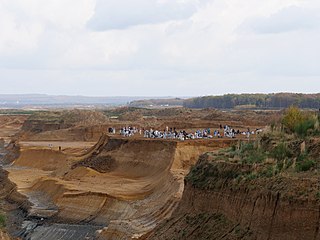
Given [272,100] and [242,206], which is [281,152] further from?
[272,100]

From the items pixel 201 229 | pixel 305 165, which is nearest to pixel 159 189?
pixel 201 229

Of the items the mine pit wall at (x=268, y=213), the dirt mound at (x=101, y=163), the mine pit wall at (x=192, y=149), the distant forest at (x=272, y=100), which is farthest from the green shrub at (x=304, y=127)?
the distant forest at (x=272, y=100)

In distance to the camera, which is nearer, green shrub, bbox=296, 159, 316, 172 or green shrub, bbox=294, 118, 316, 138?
green shrub, bbox=296, 159, 316, 172

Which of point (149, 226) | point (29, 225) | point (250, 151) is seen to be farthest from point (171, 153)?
point (250, 151)

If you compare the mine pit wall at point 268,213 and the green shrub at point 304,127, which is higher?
the green shrub at point 304,127

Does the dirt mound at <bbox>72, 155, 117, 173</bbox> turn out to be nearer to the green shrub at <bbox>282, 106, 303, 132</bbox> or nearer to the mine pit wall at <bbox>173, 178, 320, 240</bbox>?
the green shrub at <bbox>282, 106, 303, 132</bbox>

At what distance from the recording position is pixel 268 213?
21.6m

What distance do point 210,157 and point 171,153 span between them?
30620 mm

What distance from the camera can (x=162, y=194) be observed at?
49.0 m

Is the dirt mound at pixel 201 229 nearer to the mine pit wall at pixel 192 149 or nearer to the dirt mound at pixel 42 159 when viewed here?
the mine pit wall at pixel 192 149

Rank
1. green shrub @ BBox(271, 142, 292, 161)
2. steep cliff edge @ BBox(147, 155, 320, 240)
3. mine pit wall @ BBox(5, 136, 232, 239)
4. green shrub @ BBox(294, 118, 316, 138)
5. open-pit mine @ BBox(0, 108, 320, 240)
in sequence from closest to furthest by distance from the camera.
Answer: steep cliff edge @ BBox(147, 155, 320, 240)
open-pit mine @ BBox(0, 108, 320, 240)
green shrub @ BBox(271, 142, 292, 161)
green shrub @ BBox(294, 118, 316, 138)
mine pit wall @ BBox(5, 136, 232, 239)

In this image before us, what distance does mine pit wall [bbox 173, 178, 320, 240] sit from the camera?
19.8m

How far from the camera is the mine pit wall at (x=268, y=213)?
19750mm

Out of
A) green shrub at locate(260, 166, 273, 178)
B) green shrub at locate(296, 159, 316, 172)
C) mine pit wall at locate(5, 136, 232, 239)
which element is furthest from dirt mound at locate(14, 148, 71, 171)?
green shrub at locate(296, 159, 316, 172)
